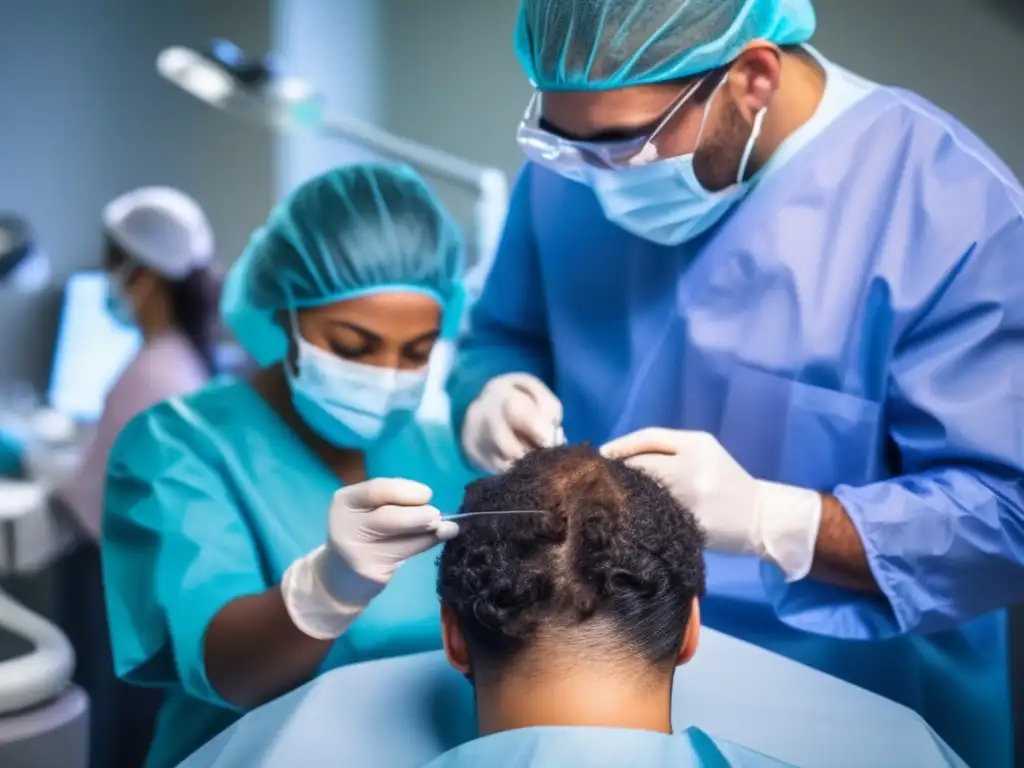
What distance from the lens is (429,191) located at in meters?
1.32

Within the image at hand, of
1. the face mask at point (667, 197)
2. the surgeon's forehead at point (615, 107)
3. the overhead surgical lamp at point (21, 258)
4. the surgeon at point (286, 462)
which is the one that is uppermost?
the surgeon's forehead at point (615, 107)

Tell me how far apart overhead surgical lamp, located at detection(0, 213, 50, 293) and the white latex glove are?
1051mm

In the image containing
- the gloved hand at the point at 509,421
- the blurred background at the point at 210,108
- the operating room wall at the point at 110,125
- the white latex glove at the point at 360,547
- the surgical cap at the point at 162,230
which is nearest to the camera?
the white latex glove at the point at 360,547

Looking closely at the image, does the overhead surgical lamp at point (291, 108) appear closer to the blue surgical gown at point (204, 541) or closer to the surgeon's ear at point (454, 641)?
the blue surgical gown at point (204, 541)

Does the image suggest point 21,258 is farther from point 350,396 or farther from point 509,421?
point 509,421

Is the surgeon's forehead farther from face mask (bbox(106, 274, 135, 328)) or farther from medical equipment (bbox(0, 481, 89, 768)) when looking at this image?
face mask (bbox(106, 274, 135, 328))

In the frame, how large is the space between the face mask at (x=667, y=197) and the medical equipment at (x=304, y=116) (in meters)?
0.42

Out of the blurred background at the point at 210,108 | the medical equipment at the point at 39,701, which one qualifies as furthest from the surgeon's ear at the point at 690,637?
the medical equipment at the point at 39,701

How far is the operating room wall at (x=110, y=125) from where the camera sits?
69.2 inches

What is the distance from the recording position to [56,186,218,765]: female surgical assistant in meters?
1.44

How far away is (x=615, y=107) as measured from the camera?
1.14 meters

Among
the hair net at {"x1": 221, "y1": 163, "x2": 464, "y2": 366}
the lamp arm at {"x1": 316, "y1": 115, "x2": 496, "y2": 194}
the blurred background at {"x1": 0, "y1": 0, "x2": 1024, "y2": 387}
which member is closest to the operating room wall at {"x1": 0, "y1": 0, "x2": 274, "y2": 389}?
the blurred background at {"x1": 0, "y1": 0, "x2": 1024, "y2": 387}

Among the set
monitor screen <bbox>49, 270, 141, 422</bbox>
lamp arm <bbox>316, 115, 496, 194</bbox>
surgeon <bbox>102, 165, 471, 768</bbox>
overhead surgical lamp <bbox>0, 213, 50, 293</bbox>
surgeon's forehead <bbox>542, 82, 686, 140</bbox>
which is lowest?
monitor screen <bbox>49, 270, 141, 422</bbox>

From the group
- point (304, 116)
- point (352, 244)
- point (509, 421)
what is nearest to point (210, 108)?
point (304, 116)
